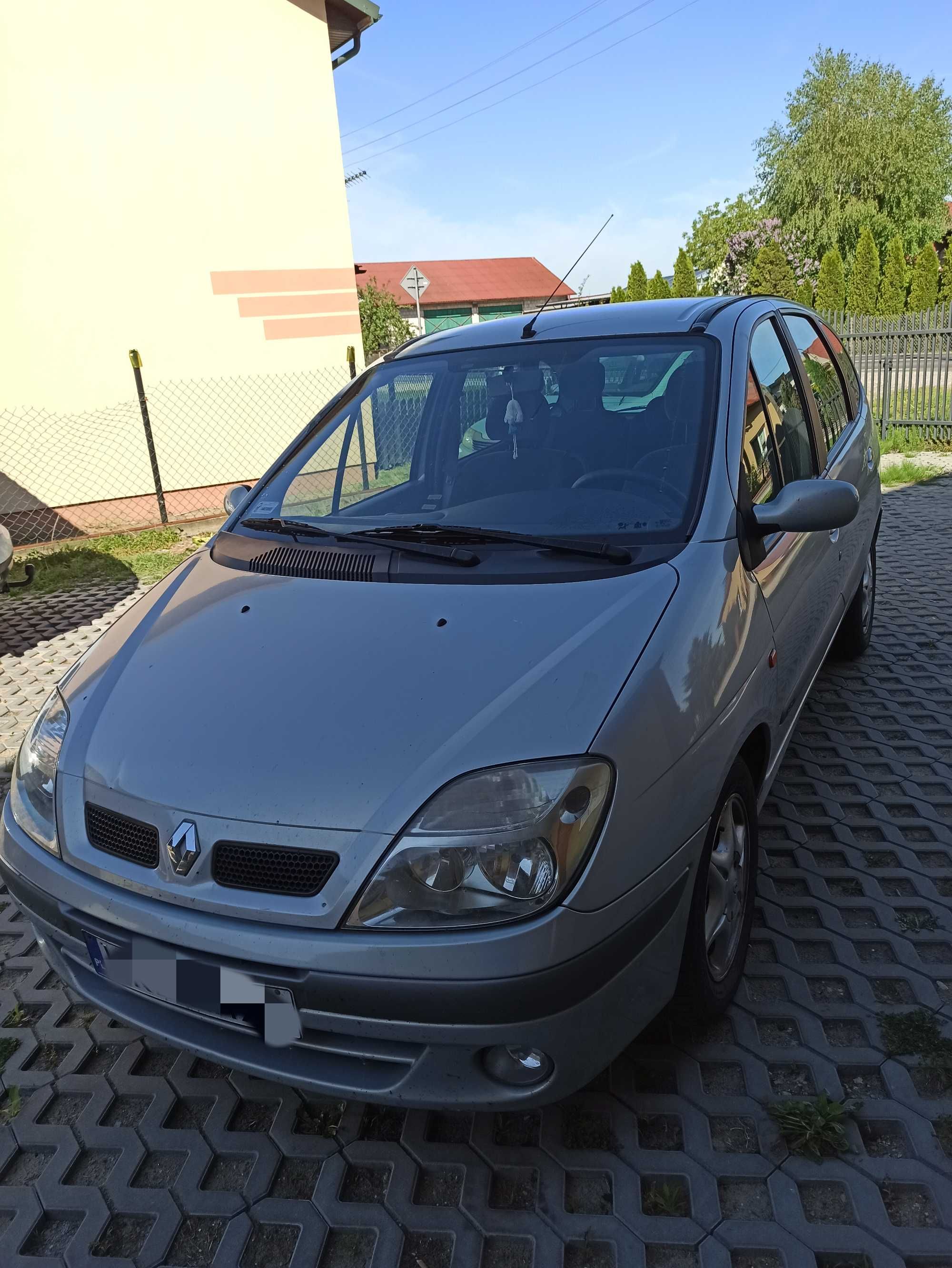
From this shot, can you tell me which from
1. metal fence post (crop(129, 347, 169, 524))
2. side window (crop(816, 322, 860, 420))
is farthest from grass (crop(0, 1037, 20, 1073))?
metal fence post (crop(129, 347, 169, 524))

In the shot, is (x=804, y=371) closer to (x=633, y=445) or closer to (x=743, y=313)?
(x=743, y=313)

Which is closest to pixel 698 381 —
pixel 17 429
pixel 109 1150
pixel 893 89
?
pixel 109 1150

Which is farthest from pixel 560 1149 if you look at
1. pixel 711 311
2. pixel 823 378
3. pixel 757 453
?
pixel 823 378

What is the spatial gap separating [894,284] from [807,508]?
94.7 ft

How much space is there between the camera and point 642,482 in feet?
8.28

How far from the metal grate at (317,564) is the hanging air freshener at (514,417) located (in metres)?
0.69

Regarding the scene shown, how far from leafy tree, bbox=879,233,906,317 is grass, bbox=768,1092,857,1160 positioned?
2889cm

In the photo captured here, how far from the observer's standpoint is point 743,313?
9.90 feet

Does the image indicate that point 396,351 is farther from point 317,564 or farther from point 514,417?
point 317,564

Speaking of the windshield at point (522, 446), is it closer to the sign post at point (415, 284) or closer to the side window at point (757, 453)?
the side window at point (757, 453)

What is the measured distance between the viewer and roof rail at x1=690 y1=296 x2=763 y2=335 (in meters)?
2.82

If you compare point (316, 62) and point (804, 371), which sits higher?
point (316, 62)

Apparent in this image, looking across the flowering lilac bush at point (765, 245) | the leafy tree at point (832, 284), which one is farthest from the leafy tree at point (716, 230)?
the leafy tree at point (832, 284)

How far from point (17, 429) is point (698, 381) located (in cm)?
901
